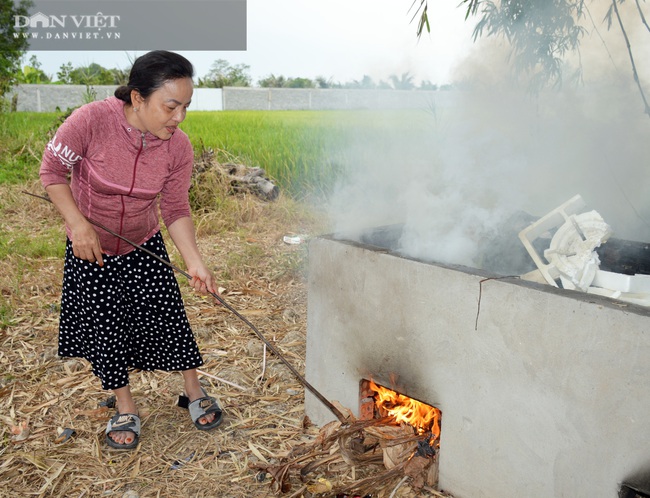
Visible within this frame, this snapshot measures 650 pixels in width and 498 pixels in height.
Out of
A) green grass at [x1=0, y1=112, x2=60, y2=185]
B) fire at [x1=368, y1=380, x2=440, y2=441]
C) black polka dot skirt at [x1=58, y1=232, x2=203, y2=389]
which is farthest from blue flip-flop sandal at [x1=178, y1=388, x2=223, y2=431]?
green grass at [x1=0, y1=112, x2=60, y2=185]

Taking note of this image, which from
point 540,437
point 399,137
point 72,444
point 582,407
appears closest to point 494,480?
point 540,437

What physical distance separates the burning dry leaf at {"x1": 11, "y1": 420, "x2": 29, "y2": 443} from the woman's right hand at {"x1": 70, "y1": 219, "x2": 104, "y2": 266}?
110cm

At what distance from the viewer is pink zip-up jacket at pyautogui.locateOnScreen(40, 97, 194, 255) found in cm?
234

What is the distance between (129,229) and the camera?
2607 mm

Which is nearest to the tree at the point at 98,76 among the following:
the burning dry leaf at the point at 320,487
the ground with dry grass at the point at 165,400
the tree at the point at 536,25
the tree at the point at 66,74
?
the tree at the point at 66,74

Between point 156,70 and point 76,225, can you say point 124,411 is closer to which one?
point 76,225

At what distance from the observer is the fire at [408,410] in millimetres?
2543

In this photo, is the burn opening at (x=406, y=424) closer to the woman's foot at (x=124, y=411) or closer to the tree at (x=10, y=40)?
the woman's foot at (x=124, y=411)

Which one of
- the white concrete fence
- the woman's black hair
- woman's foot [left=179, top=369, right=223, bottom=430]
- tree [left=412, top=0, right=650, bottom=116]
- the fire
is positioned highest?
the white concrete fence

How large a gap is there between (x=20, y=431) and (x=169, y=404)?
71 cm

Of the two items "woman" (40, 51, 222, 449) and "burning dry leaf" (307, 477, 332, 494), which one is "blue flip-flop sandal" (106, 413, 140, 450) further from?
"burning dry leaf" (307, 477, 332, 494)

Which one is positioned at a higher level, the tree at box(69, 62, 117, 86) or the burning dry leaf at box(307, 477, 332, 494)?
the tree at box(69, 62, 117, 86)

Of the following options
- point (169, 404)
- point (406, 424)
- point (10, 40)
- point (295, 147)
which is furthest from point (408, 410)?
point (10, 40)

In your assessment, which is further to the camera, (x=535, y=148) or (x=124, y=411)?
(x=535, y=148)
